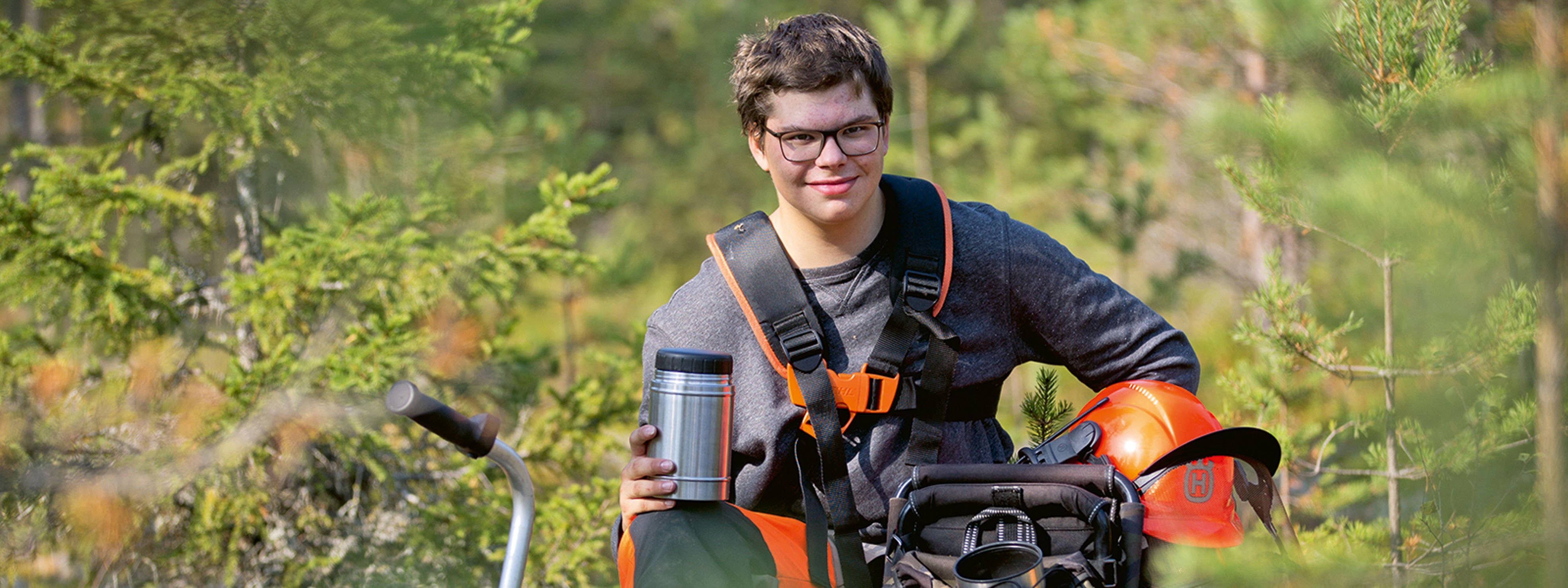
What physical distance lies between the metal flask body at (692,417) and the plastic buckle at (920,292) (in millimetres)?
543

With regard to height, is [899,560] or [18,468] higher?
[899,560]

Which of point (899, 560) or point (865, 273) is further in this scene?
point (865, 273)

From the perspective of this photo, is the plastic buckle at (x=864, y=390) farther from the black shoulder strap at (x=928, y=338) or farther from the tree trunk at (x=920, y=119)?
the tree trunk at (x=920, y=119)

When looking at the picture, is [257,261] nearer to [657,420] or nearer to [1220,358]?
[657,420]

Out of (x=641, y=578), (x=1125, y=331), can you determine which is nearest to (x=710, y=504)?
(x=641, y=578)

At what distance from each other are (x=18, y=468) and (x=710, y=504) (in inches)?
121

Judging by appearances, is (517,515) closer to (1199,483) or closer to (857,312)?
(857,312)

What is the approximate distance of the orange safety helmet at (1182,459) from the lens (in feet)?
7.61

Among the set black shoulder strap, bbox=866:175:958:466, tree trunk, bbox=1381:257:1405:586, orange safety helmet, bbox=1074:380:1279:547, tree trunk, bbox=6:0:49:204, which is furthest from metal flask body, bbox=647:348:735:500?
tree trunk, bbox=6:0:49:204

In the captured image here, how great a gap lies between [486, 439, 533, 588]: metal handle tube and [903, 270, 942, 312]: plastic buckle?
108 centimetres

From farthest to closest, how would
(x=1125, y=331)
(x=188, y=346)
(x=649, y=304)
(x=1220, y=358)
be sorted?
(x=649, y=304), (x=1220, y=358), (x=188, y=346), (x=1125, y=331)

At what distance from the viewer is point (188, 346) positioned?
4.53 metres

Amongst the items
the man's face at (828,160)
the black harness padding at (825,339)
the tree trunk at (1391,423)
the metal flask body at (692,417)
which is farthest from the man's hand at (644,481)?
the tree trunk at (1391,423)

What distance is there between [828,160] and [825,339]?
46cm
